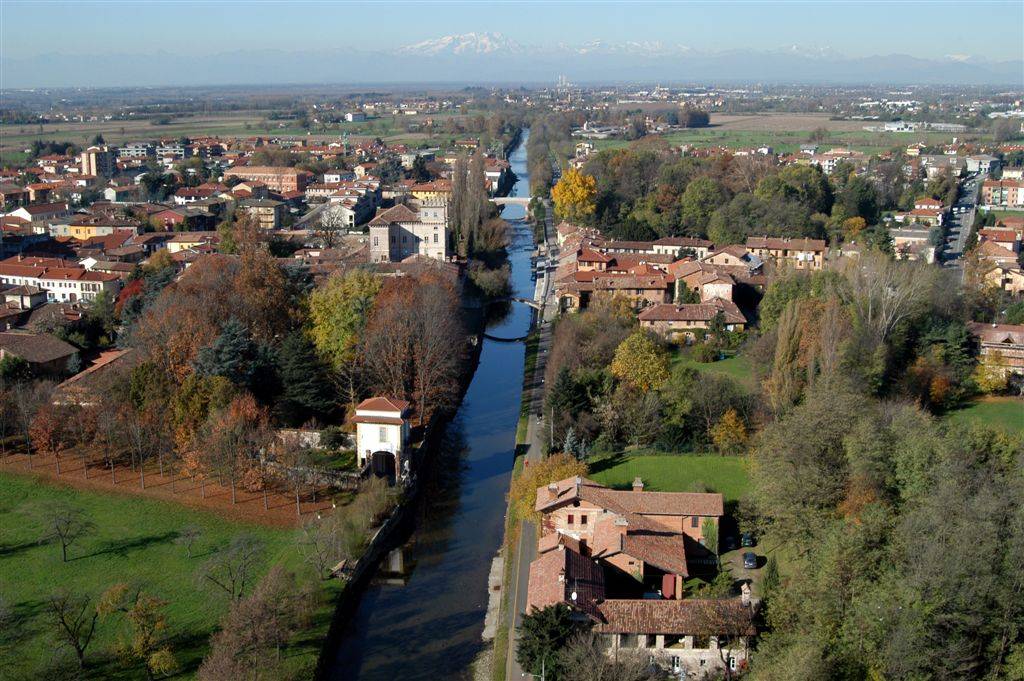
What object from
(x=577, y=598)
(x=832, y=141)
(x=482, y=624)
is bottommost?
(x=482, y=624)

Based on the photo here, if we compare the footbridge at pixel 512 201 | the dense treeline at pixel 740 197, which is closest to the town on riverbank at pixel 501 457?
the dense treeline at pixel 740 197

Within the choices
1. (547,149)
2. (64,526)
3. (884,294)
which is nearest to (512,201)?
(547,149)

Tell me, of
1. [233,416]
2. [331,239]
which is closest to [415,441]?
[233,416]

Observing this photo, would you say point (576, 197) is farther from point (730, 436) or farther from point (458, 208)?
point (730, 436)

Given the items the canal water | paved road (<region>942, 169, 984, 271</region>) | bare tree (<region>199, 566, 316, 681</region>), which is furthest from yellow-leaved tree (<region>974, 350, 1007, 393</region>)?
bare tree (<region>199, 566, 316, 681</region>)

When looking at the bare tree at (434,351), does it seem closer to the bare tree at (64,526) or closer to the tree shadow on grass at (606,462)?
the tree shadow on grass at (606,462)

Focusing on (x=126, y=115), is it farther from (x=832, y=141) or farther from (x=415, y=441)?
(x=415, y=441)

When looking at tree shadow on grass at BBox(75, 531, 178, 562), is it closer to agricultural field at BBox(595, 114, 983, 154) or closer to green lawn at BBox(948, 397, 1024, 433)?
green lawn at BBox(948, 397, 1024, 433)

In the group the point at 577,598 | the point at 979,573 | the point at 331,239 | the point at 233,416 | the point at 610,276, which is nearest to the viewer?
the point at 979,573
